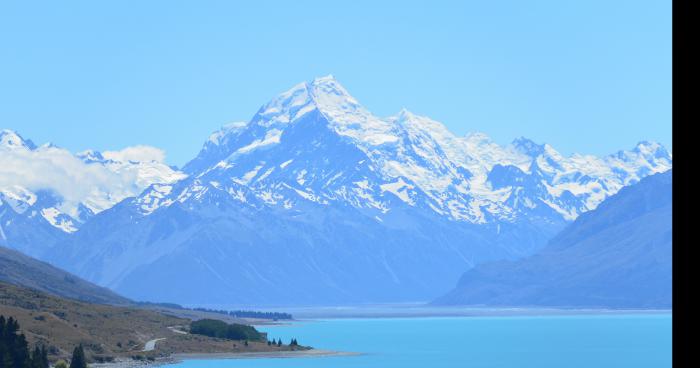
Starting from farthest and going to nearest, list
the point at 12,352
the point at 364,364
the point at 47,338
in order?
the point at 364,364 → the point at 47,338 → the point at 12,352

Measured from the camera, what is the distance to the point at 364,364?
200m

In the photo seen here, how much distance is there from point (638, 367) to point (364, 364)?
3755cm
